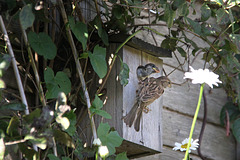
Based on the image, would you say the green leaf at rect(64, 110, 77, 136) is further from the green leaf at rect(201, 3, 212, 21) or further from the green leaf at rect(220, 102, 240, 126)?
the green leaf at rect(220, 102, 240, 126)

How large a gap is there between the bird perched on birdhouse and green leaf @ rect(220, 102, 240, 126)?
115 cm

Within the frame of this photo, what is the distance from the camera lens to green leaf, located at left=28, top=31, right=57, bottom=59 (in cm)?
239

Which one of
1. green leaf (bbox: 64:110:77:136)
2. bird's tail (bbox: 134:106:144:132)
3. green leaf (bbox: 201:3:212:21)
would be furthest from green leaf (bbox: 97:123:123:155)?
green leaf (bbox: 201:3:212:21)

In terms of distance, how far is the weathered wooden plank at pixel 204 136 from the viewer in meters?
3.58

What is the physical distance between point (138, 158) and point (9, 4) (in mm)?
1499

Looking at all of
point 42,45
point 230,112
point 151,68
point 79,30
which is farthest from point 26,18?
point 230,112

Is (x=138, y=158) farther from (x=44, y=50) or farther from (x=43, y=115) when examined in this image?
(x=43, y=115)

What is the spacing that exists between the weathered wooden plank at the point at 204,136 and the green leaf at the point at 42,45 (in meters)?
1.38

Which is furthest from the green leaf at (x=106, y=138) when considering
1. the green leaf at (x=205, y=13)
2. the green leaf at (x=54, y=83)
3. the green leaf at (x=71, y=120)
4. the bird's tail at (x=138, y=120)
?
the green leaf at (x=205, y=13)

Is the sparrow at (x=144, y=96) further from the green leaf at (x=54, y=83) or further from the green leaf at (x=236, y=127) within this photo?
the green leaf at (x=236, y=127)

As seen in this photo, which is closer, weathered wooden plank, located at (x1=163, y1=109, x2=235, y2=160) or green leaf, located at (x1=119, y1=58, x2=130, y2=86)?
green leaf, located at (x1=119, y1=58, x2=130, y2=86)

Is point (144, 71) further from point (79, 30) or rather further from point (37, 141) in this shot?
point (37, 141)

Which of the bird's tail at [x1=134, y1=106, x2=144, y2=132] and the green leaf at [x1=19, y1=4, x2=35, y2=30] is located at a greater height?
the green leaf at [x1=19, y1=4, x2=35, y2=30]

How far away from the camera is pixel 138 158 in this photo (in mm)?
3318
